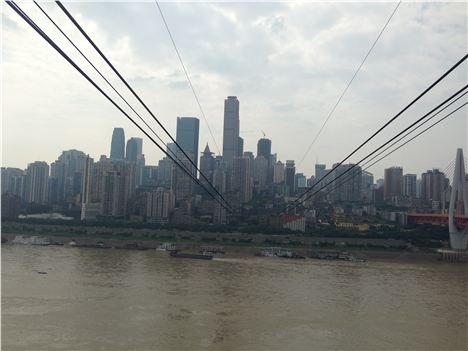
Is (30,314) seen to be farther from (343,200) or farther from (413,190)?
(413,190)

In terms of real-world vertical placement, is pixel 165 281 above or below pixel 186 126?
below

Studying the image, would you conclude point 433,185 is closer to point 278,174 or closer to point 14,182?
point 278,174

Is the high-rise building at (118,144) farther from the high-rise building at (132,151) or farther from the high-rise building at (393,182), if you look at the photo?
the high-rise building at (393,182)

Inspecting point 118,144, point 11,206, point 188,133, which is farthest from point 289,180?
point 118,144

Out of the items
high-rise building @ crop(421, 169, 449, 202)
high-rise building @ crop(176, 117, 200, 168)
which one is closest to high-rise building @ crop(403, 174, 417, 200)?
high-rise building @ crop(421, 169, 449, 202)

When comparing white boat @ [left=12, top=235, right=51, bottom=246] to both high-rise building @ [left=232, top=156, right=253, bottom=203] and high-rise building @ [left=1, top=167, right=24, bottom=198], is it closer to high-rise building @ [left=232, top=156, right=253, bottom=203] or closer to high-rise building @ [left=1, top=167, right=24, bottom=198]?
high-rise building @ [left=1, top=167, right=24, bottom=198]

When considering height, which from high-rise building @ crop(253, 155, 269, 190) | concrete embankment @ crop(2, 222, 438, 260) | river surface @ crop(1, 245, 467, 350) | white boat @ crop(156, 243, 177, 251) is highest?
high-rise building @ crop(253, 155, 269, 190)

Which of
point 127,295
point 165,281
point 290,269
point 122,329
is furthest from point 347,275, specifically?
point 122,329

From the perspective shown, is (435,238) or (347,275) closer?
(347,275)
